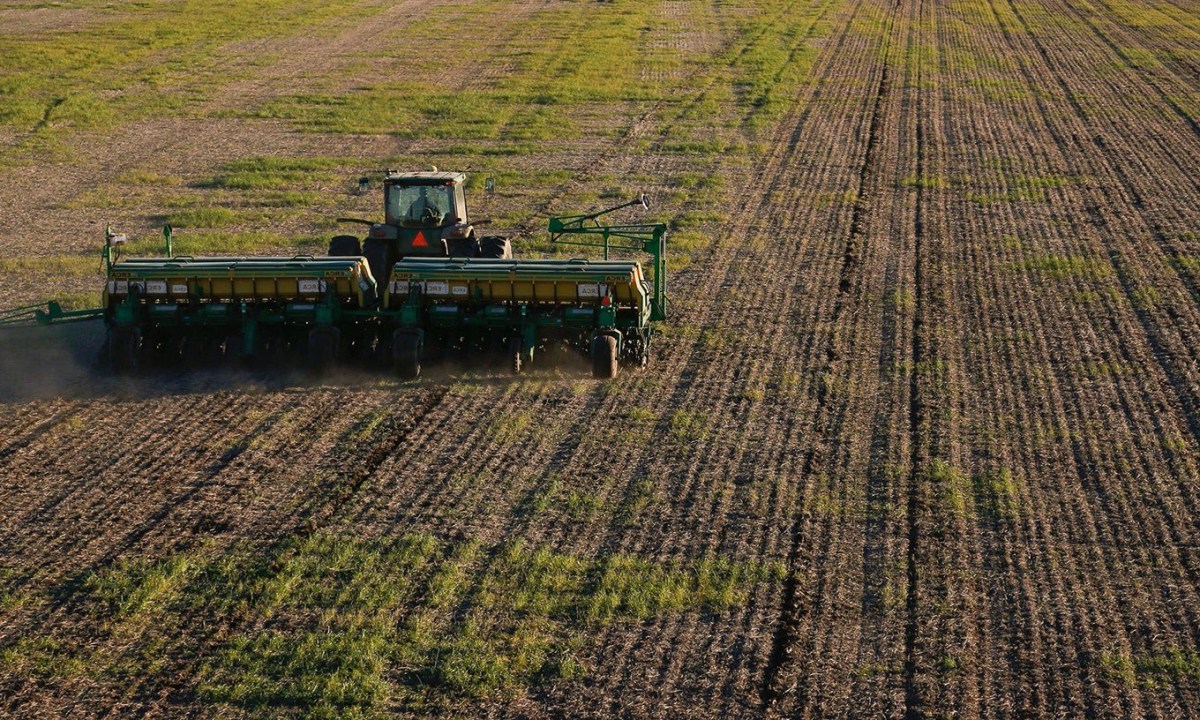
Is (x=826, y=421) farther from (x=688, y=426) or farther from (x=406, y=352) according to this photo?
(x=406, y=352)

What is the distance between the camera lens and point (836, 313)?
66.1ft

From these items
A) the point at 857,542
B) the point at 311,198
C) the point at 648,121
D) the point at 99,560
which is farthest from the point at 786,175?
the point at 99,560

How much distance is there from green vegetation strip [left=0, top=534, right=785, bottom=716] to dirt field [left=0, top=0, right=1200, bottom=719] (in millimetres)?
35

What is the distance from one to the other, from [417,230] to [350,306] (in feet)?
5.83

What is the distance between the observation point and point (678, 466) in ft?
47.9

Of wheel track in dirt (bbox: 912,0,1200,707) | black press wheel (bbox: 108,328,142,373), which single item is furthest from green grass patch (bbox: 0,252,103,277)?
wheel track in dirt (bbox: 912,0,1200,707)

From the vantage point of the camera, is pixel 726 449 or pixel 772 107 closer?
pixel 726 449

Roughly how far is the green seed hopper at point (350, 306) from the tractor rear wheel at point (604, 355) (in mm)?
11

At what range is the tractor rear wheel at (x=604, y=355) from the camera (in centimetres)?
1683

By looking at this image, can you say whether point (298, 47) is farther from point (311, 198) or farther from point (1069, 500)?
point (1069, 500)

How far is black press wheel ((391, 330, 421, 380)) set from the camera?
16828 millimetres

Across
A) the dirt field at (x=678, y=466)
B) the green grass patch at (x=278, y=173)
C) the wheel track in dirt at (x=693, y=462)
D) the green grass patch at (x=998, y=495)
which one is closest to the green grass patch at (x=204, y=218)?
the dirt field at (x=678, y=466)

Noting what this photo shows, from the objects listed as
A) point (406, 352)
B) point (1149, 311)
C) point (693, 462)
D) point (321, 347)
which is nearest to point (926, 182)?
point (1149, 311)

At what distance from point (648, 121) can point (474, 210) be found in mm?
9667
